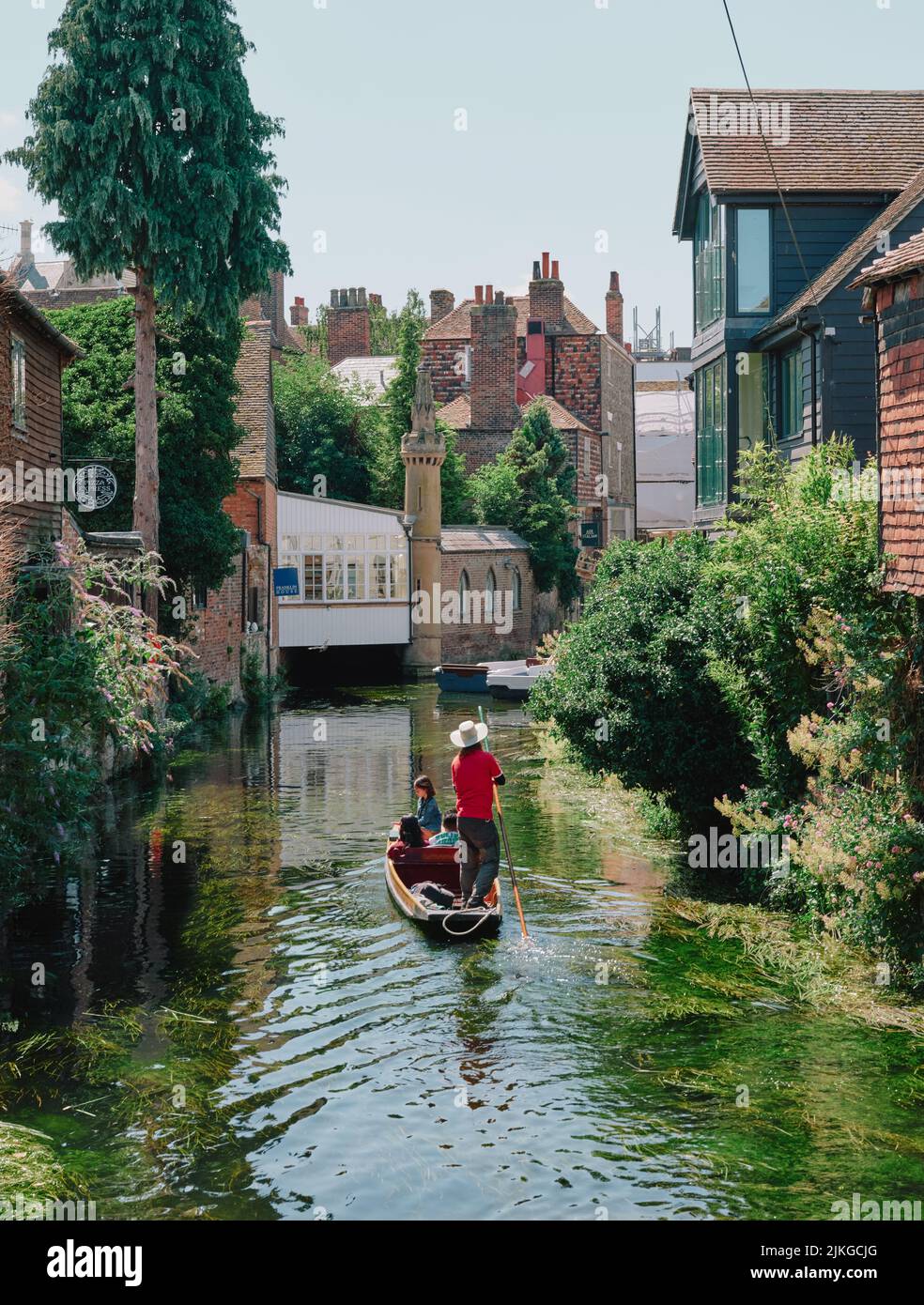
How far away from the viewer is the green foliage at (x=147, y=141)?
1109 inches

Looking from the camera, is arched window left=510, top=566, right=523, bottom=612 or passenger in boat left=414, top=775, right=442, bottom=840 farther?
arched window left=510, top=566, right=523, bottom=612

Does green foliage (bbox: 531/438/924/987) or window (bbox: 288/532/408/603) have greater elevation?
window (bbox: 288/532/408/603)

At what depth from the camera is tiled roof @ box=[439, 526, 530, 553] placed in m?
52.5

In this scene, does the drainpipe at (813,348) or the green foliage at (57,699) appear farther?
the drainpipe at (813,348)

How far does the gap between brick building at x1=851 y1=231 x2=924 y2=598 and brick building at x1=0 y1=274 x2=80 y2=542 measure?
9.86 m

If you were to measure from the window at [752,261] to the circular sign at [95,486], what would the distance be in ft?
39.5

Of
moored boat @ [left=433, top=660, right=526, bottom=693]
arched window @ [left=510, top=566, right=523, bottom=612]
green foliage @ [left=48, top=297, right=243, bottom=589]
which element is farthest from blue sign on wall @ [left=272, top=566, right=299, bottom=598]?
green foliage @ [left=48, top=297, right=243, bottom=589]

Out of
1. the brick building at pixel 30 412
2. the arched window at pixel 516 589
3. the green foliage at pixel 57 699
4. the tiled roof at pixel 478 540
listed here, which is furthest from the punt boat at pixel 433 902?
the arched window at pixel 516 589

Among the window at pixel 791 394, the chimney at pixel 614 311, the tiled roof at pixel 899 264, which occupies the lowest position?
the tiled roof at pixel 899 264

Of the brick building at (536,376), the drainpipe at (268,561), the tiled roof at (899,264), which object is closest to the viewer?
the tiled roof at (899,264)

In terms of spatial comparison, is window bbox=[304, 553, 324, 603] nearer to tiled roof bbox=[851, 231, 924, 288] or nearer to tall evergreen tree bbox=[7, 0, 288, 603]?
tall evergreen tree bbox=[7, 0, 288, 603]

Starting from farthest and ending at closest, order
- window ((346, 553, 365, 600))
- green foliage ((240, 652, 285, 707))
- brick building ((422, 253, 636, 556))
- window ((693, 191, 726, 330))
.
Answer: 1. brick building ((422, 253, 636, 556))
2. window ((346, 553, 365, 600))
3. green foliage ((240, 652, 285, 707))
4. window ((693, 191, 726, 330))

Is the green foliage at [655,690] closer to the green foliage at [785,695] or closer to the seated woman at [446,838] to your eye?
the green foliage at [785,695]
